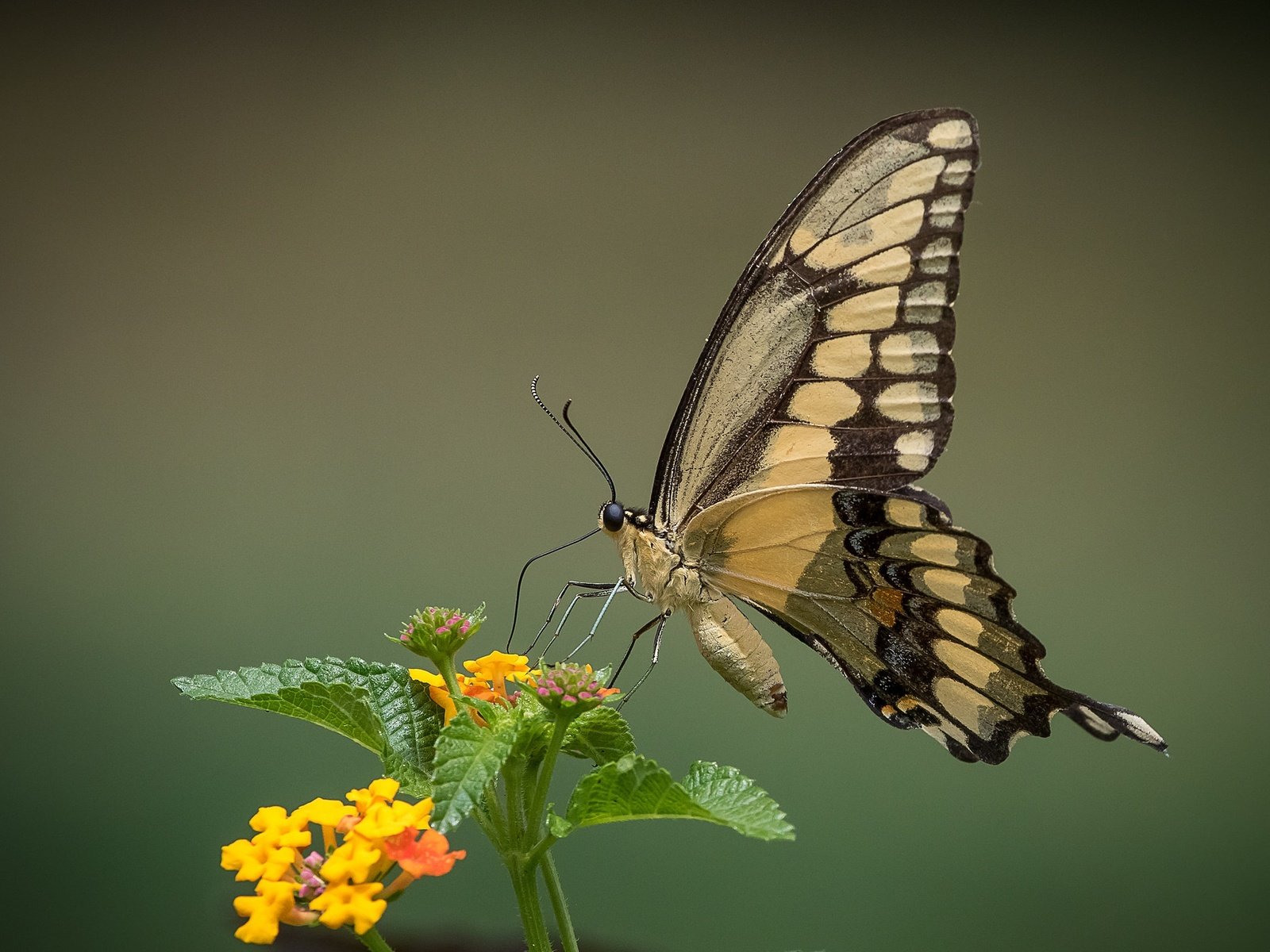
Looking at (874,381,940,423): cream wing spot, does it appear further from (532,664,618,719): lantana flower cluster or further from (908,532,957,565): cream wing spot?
(532,664,618,719): lantana flower cluster

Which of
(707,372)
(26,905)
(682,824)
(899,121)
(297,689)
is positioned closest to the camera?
(297,689)

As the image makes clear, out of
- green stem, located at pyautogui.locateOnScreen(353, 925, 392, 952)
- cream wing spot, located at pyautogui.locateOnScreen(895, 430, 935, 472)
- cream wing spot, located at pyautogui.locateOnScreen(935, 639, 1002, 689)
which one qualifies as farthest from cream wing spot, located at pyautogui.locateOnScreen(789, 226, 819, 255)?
green stem, located at pyautogui.locateOnScreen(353, 925, 392, 952)

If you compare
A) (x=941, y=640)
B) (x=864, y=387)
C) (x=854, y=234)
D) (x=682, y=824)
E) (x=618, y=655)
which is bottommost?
(x=682, y=824)

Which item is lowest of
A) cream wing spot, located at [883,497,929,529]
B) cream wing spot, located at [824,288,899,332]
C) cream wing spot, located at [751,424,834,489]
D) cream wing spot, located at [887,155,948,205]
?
cream wing spot, located at [883,497,929,529]

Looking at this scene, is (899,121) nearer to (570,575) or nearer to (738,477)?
(738,477)

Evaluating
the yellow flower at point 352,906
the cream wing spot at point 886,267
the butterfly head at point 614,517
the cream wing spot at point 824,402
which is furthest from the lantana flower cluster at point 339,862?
the cream wing spot at point 886,267

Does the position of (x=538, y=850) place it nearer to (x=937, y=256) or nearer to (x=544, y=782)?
(x=544, y=782)

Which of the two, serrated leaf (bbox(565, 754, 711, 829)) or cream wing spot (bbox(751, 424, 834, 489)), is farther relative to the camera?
cream wing spot (bbox(751, 424, 834, 489))

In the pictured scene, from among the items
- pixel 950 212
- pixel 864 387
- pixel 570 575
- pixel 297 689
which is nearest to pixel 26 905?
pixel 570 575
